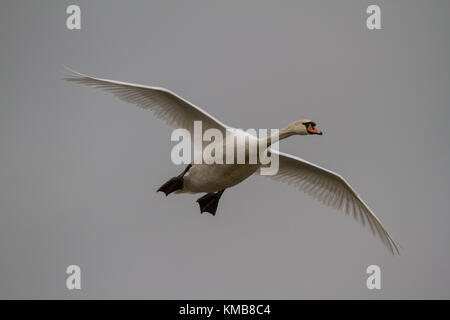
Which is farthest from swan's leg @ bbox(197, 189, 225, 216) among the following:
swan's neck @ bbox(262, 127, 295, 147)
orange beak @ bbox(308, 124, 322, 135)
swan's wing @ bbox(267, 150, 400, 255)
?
orange beak @ bbox(308, 124, 322, 135)

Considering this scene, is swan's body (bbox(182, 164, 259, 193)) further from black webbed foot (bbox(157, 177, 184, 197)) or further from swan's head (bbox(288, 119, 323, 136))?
swan's head (bbox(288, 119, 323, 136))

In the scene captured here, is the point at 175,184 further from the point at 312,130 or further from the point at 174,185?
the point at 312,130

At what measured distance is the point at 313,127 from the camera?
1534 centimetres

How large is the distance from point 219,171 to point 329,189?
9.17 feet

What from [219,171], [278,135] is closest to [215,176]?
[219,171]

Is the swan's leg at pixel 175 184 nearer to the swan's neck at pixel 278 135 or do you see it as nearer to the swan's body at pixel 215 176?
the swan's body at pixel 215 176

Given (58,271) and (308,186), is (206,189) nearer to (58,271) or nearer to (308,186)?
(308,186)

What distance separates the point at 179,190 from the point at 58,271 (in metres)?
5.57

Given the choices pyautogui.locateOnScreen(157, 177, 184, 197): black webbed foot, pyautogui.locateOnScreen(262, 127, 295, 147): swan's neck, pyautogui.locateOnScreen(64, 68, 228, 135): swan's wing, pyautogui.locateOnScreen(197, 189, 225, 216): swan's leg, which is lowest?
pyautogui.locateOnScreen(197, 189, 225, 216): swan's leg

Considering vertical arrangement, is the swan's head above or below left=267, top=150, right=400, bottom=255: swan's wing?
above

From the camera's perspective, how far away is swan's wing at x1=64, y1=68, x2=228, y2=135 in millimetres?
15777

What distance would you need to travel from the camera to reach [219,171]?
15812 mm

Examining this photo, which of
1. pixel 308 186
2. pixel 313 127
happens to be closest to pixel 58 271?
pixel 308 186

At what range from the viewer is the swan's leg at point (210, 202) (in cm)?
1759
